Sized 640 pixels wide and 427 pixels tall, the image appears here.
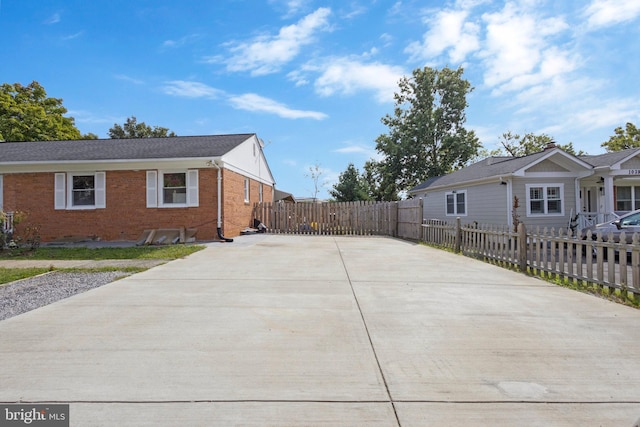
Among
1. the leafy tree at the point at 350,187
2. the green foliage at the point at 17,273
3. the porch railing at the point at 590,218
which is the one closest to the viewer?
the green foliage at the point at 17,273

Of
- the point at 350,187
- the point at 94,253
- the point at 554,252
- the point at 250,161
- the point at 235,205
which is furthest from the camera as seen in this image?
the point at 350,187

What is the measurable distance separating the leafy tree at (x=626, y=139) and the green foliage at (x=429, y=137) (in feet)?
50.2

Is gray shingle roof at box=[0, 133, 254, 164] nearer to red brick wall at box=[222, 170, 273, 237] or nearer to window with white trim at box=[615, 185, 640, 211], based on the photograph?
red brick wall at box=[222, 170, 273, 237]

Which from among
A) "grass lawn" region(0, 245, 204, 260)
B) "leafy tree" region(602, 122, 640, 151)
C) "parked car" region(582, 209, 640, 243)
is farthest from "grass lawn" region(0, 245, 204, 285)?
"leafy tree" region(602, 122, 640, 151)

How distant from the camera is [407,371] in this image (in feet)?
10.6

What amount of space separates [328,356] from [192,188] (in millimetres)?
12495

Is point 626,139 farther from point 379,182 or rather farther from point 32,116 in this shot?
point 32,116

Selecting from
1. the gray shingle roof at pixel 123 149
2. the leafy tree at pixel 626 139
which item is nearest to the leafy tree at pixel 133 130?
the gray shingle roof at pixel 123 149

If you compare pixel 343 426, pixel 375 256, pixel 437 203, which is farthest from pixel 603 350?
pixel 437 203

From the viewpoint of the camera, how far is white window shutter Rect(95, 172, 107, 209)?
14828 mm

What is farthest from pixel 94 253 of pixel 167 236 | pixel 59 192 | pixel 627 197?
pixel 627 197

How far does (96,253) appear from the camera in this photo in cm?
1140

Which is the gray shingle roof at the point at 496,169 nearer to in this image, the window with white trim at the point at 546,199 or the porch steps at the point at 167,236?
the window with white trim at the point at 546,199

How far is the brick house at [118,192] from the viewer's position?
1455 centimetres
